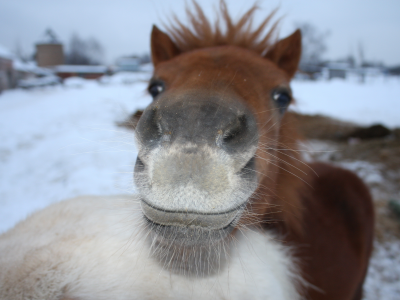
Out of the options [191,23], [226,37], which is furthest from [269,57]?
[191,23]

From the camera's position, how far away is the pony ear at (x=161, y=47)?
6.73ft

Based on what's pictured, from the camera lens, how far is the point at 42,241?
120 cm

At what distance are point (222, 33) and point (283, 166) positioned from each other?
135 cm

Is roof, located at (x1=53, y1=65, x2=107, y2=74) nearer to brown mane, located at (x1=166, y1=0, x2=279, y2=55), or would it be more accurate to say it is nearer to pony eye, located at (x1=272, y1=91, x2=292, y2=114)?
brown mane, located at (x1=166, y1=0, x2=279, y2=55)

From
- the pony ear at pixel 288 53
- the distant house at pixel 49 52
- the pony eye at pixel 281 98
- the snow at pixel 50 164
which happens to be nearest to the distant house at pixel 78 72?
the distant house at pixel 49 52

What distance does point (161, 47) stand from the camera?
6.98ft

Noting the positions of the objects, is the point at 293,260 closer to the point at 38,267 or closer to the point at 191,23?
the point at 38,267

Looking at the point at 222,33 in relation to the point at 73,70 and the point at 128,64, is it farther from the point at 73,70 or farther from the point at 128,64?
the point at 73,70

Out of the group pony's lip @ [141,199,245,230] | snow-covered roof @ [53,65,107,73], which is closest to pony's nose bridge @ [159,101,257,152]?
pony's lip @ [141,199,245,230]

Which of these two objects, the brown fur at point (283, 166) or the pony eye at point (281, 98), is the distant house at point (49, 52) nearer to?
the brown fur at point (283, 166)

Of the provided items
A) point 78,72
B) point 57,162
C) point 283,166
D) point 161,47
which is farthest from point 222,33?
point 78,72

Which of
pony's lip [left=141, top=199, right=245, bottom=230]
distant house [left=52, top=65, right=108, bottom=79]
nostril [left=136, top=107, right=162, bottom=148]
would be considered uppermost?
nostril [left=136, top=107, right=162, bottom=148]

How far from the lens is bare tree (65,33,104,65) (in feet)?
185

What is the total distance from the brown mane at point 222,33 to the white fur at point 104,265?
1.53 metres
